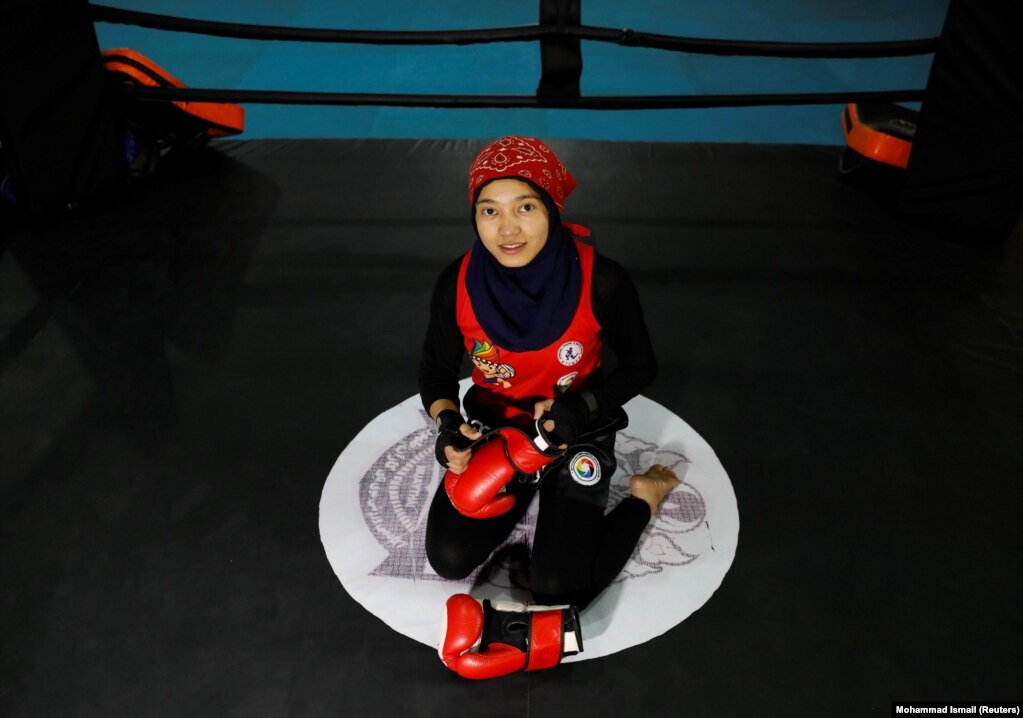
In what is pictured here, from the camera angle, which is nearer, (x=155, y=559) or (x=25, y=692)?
(x=25, y=692)

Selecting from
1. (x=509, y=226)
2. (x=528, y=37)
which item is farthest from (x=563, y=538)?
(x=528, y=37)

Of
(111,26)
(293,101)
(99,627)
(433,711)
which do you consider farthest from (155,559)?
(111,26)

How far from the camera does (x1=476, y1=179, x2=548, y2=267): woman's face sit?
1440 mm

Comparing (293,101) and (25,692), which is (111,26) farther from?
(25,692)

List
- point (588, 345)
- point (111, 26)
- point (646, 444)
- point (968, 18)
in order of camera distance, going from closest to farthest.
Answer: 1. point (588, 345)
2. point (646, 444)
3. point (968, 18)
4. point (111, 26)

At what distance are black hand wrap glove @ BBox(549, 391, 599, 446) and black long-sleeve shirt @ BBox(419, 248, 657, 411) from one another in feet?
0.10

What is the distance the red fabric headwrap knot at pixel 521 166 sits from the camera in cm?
142

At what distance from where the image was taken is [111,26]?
5418 mm

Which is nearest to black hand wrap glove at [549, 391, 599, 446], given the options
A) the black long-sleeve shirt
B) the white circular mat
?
the black long-sleeve shirt

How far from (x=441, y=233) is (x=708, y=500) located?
5.20 ft

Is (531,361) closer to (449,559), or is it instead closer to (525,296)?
(525,296)

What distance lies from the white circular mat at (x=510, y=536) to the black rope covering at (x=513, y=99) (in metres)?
1.39

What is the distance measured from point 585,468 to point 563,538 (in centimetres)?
15

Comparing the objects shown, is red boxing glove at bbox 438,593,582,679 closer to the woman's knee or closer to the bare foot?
the woman's knee
